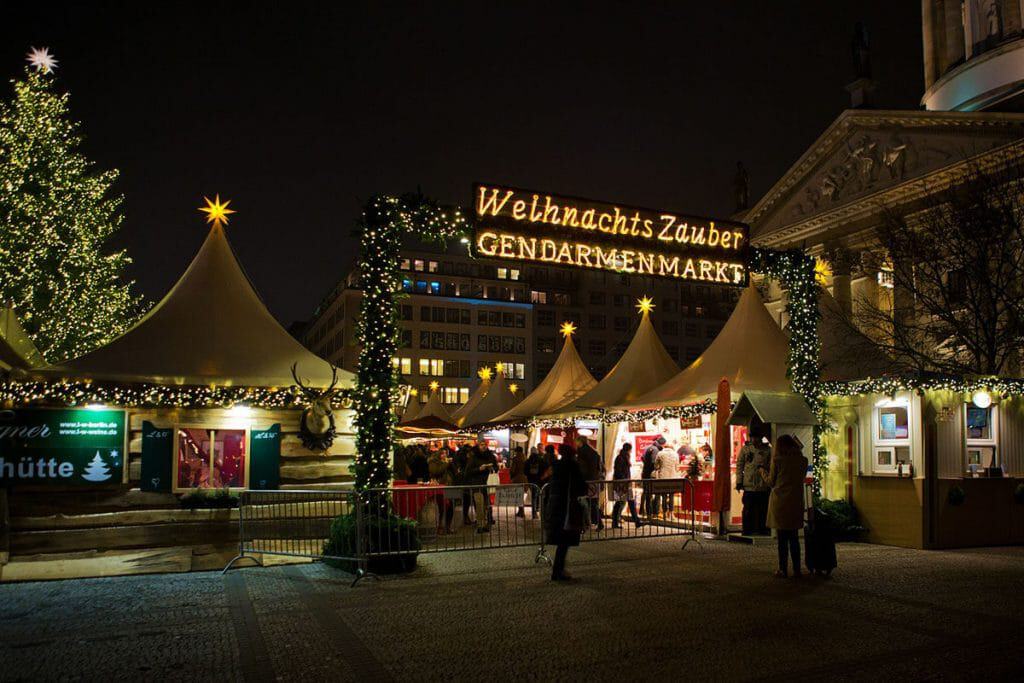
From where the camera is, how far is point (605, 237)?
44.2 ft

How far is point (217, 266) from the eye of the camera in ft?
52.3

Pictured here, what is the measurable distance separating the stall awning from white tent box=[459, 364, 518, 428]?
62.6 ft

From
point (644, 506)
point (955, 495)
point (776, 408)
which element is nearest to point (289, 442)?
point (644, 506)

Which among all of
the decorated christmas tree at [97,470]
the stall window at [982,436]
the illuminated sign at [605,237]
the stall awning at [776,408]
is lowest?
the decorated christmas tree at [97,470]

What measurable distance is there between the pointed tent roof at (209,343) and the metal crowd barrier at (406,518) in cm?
231

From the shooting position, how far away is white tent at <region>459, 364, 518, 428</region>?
34500 millimetres

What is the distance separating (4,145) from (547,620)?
2767cm

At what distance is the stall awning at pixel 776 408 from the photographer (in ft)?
46.4

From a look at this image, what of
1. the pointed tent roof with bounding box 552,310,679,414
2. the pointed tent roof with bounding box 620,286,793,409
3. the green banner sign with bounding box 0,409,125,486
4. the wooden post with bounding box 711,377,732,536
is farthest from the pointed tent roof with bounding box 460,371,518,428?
the green banner sign with bounding box 0,409,125,486

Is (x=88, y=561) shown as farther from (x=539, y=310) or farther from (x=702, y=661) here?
(x=539, y=310)

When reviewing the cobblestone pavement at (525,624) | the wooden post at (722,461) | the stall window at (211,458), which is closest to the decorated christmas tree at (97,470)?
the stall window at (211,458)

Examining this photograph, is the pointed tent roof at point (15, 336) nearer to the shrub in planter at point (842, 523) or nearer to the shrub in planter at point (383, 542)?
the shrub in planter at point (383, 542)

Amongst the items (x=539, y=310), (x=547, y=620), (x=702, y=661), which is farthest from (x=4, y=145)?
(x=539, y=310)

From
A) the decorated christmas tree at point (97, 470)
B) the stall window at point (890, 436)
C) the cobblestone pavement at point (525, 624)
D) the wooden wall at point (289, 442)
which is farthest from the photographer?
the stall window at point (890, 436)
